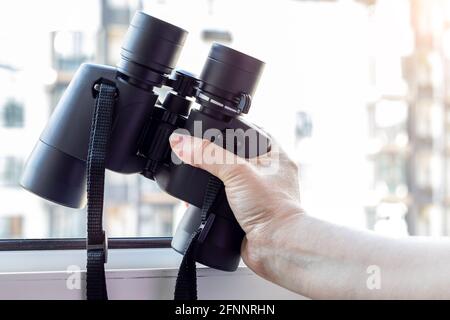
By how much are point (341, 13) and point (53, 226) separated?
761mm

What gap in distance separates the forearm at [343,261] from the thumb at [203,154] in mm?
114

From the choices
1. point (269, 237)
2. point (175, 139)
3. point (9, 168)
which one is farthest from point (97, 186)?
point (9, 168)

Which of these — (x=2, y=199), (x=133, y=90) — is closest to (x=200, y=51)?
(x=133, y=90)

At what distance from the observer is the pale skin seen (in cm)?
76

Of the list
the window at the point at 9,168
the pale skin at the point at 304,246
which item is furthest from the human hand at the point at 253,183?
the window at the point at 9,168

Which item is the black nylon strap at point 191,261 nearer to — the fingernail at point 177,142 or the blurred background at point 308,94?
the fingernail at point 177,142

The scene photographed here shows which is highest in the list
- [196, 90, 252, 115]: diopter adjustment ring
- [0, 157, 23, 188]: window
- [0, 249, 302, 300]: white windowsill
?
[196, 90, 252, 115]: diopter adjustment ring

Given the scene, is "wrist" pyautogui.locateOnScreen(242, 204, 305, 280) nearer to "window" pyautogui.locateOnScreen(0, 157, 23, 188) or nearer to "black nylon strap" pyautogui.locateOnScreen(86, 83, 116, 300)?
"black nylon strap" pyautogui.locateOnScreen(86, 83, 116, 300)

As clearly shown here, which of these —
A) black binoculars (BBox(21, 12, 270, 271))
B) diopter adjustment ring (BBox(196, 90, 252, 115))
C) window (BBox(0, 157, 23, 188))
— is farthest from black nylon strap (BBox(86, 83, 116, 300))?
window (BBox(0, 157, 23, 188))

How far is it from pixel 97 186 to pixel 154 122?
127 millimetres

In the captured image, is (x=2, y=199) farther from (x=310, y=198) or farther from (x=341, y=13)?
(x=341, y=13)

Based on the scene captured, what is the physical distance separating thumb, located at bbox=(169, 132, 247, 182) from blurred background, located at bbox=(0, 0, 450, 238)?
0.18 m

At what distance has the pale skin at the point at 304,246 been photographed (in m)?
0.76

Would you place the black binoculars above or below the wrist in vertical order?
above
